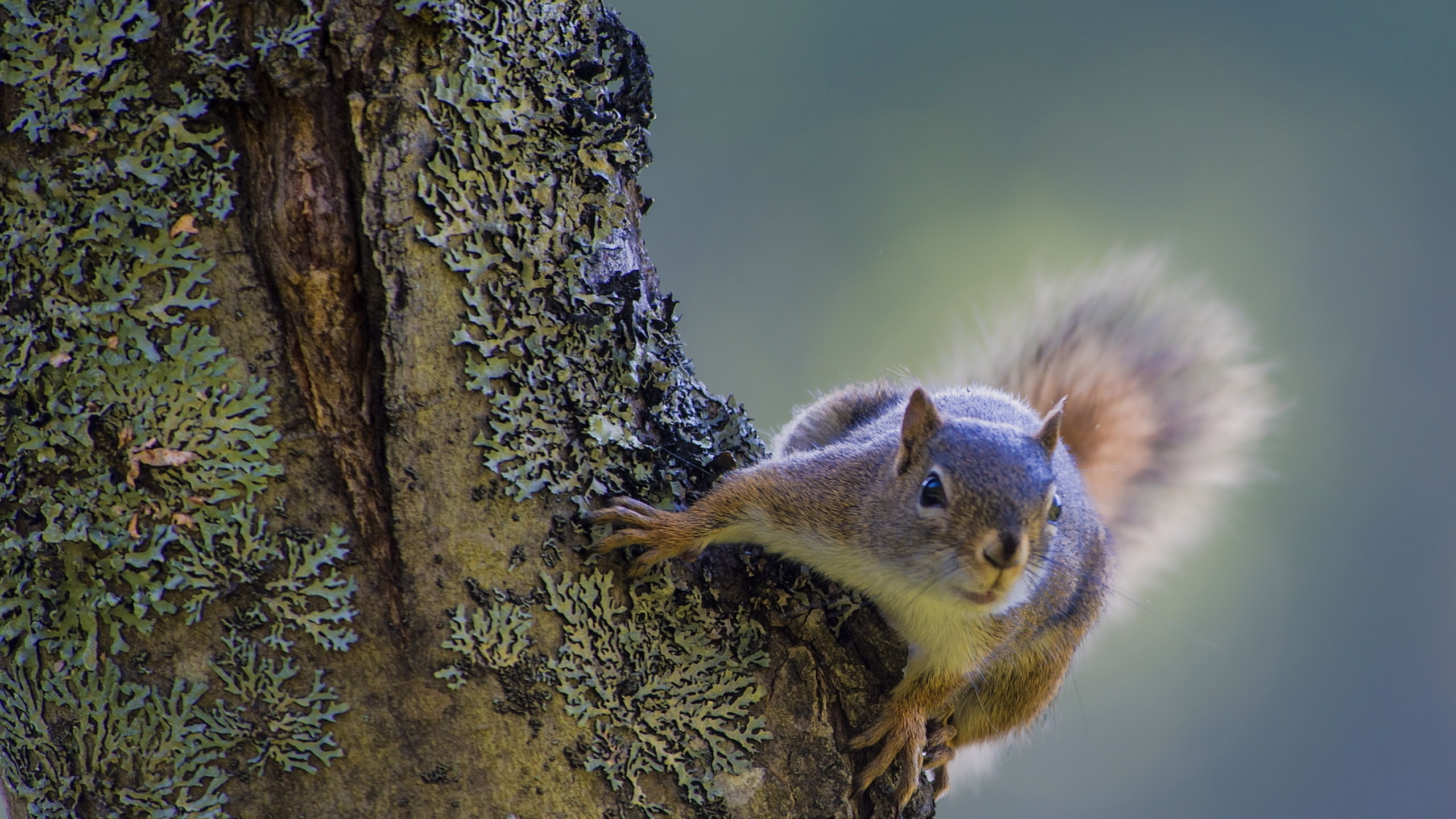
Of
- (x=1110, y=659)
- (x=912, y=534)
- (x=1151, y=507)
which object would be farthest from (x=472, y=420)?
(x=1110, y=659)

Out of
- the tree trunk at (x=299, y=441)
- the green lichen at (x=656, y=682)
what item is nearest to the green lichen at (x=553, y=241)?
the tree trunk at (x=299, y=441)

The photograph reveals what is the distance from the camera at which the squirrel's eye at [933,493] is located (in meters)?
1.49

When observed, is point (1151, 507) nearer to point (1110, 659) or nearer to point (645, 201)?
point (645, 201)

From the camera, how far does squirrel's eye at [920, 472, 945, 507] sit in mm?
1494

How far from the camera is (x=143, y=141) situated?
965 mm

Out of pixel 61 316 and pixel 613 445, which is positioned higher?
pixel 613 445

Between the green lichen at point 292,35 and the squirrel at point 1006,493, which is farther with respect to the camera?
the squirrel at point 1006,493

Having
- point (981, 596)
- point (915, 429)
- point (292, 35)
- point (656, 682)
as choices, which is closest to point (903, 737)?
point (981, 596)

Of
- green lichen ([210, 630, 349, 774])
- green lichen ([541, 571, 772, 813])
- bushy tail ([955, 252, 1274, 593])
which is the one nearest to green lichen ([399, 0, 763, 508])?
green lichen ([541, 571, 772, 813])

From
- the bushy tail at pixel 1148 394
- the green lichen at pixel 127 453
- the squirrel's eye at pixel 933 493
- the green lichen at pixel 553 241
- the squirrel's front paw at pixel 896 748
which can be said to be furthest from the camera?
the bushy tail at pixel 1148 394

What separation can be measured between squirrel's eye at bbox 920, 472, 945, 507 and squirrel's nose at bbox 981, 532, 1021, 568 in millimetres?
116

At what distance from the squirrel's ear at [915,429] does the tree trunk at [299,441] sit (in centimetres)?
58

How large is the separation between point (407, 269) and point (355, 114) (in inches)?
5.9

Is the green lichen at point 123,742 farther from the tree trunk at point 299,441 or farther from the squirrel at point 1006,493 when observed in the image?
the squirrel at point 1006,493
